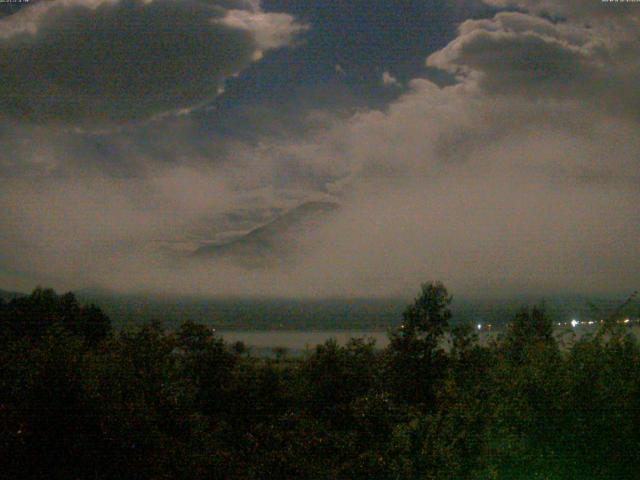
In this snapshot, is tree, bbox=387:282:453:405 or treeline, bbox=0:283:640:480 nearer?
treeline, bbox=0:283:640:480

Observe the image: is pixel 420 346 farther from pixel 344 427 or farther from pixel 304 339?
pixel 304 339

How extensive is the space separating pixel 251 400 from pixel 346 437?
6.38m

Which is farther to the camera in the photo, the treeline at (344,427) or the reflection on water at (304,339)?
the reflection on water at (304,339)

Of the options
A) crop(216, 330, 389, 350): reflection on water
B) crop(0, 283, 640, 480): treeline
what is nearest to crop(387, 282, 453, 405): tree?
crop(216, 330, 389, 350): reflection on water

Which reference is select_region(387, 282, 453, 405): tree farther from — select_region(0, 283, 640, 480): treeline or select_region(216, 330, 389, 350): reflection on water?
select_region(0, 283, 640, 480): treeline

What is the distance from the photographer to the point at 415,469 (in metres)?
9.80

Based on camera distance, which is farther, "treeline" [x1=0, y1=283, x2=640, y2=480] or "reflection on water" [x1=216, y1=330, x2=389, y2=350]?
"reflection on water" [x1=216, y1=330, x2=389, y2=350]

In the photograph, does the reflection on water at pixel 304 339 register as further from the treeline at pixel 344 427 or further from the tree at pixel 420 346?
the treeline at pixel 344 427

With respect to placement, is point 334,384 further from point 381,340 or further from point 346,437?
point 381,340

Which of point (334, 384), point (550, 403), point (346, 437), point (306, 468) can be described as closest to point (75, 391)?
point (306, 468)

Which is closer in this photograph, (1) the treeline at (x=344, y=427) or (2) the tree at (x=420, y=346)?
(1) the treeline at (x=344, y=427)

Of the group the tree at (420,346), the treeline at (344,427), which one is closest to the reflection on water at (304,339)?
the tree at (420,346)

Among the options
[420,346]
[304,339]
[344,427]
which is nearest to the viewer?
[344,427]

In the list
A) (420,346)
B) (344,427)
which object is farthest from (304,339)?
(344,427)
